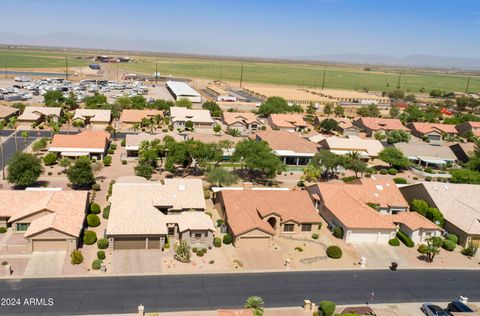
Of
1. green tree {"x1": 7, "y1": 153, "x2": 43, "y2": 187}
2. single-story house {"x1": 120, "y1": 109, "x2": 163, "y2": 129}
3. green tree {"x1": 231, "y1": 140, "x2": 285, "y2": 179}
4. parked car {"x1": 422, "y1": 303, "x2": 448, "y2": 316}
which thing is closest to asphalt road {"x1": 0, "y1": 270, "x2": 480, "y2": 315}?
parked car {"x1": 422, "y1": 303, "x2": 448, "y2": 316}

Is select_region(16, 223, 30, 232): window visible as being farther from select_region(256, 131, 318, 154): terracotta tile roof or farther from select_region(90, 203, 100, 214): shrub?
select_region(256, 131, 318, 154): terracotta tile roof

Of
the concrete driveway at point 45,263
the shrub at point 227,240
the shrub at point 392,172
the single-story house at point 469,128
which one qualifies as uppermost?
the single-story house at point 469,128

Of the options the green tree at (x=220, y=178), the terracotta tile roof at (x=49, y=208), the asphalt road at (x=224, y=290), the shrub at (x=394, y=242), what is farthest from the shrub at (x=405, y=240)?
the terracotta tile roof at (x=49, y=208)

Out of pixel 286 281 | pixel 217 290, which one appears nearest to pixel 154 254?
pixel 217 290

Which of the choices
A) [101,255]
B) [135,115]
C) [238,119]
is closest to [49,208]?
[101,255]

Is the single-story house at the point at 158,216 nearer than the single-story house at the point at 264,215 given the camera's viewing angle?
Yes

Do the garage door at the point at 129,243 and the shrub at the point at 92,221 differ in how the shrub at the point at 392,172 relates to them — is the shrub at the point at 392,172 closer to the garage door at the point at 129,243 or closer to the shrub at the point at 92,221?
the garage door at the point at 129,243

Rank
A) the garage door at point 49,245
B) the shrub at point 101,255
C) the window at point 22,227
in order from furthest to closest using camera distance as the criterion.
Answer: the window at point 22,227
the garage door at point 49,245
the shrub at point 101,255

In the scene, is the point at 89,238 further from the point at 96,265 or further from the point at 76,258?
the point at 96,265
